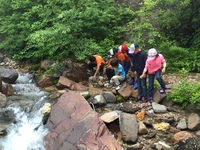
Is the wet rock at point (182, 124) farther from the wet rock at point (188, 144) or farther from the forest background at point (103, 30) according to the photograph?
the forest background at point (103, 30)

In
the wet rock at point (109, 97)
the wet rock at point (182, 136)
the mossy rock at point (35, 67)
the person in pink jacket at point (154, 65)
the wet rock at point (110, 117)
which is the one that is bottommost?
the mossy rock at point (35, 67)

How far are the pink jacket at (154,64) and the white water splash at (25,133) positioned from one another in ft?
11.6

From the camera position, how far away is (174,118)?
7203 mm

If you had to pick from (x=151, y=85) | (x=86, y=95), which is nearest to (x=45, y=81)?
(x=86, y=95)

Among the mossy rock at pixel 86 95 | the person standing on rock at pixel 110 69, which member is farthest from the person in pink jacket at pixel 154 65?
the mossy rock at pixel 86 95

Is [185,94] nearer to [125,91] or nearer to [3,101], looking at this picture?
[125,91]

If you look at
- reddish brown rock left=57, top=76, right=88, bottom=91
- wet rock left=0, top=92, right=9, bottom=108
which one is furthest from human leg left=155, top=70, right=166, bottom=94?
wet rock left=0, top=92, right=9, bottom=108

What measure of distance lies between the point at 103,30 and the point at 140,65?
14.4 ft

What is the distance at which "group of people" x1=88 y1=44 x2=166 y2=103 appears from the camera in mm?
7723

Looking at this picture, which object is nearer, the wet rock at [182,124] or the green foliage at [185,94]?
the wet rock at [182,124]

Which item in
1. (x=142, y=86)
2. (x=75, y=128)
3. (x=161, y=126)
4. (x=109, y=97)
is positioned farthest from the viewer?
(x=109, y=97)

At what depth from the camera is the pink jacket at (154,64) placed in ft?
25.2

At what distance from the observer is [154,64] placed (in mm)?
7691

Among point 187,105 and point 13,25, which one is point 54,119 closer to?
point 187,105
